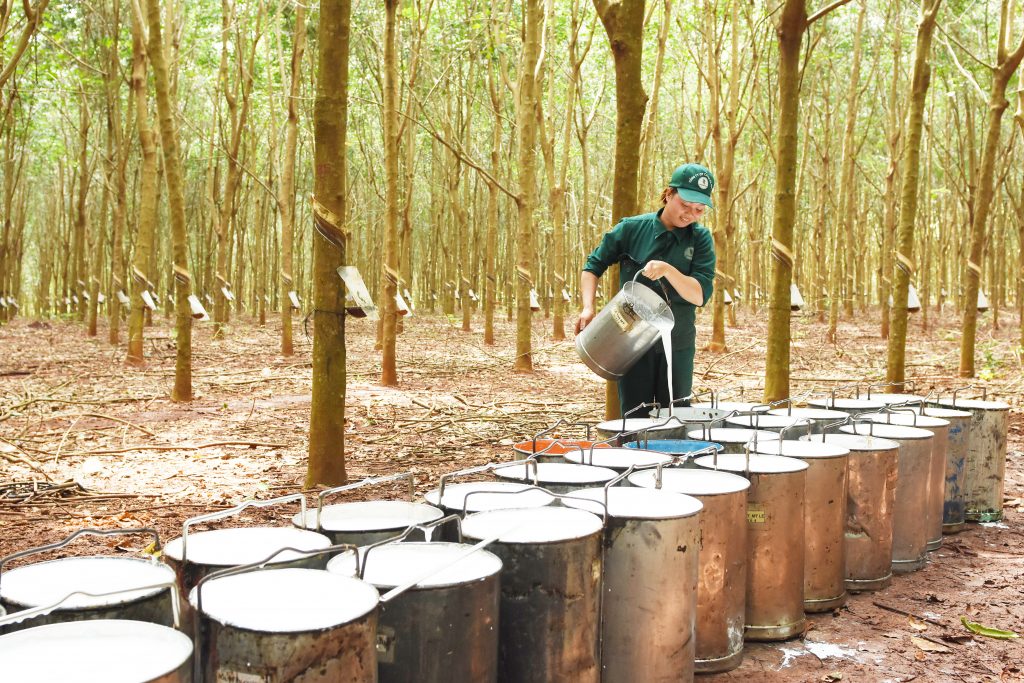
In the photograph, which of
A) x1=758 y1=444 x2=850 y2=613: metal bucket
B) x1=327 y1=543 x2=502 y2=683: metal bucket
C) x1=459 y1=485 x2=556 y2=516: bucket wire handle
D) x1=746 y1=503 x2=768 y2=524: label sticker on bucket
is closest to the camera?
x1=327 y1=543 x2=502 y2=683: metal bucket

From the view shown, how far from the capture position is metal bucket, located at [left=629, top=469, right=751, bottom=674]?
2105mm

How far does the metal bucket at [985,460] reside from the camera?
3.48 metres

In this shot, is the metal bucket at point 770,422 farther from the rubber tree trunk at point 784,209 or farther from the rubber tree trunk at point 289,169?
the rubber tree trunk at point 289,169

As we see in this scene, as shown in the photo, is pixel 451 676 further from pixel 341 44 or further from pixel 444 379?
pixel 444 379

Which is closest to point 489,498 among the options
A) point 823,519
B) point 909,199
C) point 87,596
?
point 87,596

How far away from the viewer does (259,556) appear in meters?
1.64

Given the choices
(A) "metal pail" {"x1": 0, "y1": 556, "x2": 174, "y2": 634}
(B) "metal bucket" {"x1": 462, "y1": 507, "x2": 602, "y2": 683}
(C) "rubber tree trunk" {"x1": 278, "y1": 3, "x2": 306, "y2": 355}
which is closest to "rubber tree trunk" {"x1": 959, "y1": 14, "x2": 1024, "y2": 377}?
(C) "rubber tree trunk" {"x1": 278, "y1": 3, "x2": 306, "y2": 355}

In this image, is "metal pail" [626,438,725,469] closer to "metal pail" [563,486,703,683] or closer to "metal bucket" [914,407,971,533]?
"metal pail" [563,486,703,683]

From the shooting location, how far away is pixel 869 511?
2744 millimetres

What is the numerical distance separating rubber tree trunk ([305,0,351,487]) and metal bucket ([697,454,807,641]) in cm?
159

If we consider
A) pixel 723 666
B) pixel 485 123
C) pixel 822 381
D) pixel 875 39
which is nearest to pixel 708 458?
pixel 723 666

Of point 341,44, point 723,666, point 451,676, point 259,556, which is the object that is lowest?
point 723,666

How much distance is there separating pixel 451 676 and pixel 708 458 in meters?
1.26

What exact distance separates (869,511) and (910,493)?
32cm
